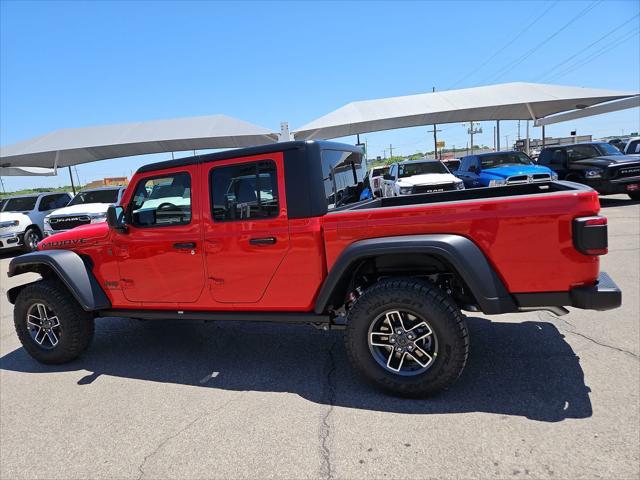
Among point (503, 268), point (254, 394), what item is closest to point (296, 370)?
point (254, 394)

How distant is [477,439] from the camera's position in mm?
2520

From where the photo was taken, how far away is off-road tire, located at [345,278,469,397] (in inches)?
113

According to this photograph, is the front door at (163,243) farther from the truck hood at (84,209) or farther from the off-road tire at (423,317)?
the truck hood at (84,209)

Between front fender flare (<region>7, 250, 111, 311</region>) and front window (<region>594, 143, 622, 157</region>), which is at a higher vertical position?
front window (<region>594, 143, 622, 157</region>)

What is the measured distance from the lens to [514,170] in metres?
11.7

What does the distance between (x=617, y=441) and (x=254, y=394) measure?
239cm

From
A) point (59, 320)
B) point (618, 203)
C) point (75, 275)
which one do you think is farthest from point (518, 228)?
point (618, 203)

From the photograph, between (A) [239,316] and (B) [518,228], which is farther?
(A) [239,316]

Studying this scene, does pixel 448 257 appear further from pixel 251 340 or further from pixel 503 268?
pixel 251 340

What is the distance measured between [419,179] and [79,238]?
420 inches

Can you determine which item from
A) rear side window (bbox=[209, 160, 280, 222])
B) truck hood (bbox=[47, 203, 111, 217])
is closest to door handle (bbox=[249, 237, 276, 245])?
rear side window (bbox=[209, 160, 280, 222])

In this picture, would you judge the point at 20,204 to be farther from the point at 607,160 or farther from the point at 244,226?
the point at 607,160

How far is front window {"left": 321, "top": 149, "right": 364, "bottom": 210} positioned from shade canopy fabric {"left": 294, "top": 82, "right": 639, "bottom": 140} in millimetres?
14512

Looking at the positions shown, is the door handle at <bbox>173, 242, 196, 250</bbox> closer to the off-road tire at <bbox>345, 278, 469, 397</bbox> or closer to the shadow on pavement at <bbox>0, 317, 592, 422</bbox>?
the shadow on pavement at <bbox>0, 317, 592, 422</bbox>
